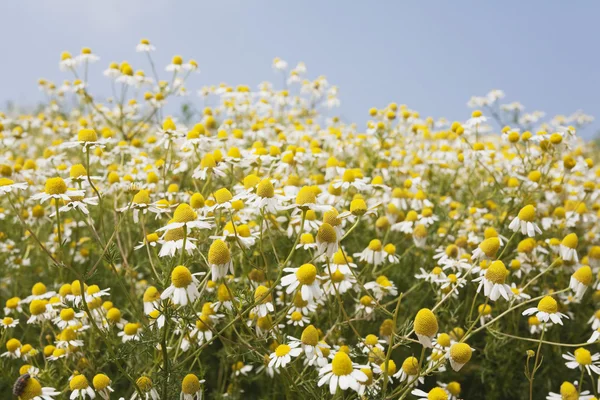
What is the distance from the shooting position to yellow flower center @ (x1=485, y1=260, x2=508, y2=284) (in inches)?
97.2

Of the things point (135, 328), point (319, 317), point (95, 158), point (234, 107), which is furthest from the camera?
point (234, 107)

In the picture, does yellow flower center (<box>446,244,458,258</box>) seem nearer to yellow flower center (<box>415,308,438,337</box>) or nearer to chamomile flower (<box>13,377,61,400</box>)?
yellow flower center (<box>415,308,438,337</box>)

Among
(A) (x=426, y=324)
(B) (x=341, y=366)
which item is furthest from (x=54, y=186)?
(A) (x=426, y=324)

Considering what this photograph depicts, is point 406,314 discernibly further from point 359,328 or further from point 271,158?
point 271,158

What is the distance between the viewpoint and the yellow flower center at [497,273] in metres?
2.47

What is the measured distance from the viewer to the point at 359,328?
11.8 ft

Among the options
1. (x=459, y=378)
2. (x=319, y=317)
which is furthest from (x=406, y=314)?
(x=319, y=317)

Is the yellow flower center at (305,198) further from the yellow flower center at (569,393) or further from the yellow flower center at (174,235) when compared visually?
the yellow flower center at (569,393)

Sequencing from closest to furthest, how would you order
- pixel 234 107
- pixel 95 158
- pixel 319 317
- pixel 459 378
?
pixel 319 317
pixel 459 378
pixel 95 158
pixel 234 107

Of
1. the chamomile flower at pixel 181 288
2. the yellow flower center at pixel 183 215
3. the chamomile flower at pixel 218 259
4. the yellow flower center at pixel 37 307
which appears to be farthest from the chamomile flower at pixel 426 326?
the yellow flower center at pixel 37 307

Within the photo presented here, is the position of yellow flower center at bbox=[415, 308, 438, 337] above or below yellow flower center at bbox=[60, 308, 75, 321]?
above

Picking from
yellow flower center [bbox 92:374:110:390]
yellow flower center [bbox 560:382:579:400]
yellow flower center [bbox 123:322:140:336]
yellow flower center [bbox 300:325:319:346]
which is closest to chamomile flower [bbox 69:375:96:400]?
yellow flower center [bbox 92:374:110:390]

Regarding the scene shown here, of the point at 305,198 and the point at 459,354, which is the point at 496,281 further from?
the point at 305,198

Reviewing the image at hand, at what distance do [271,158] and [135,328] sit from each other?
142 cm
